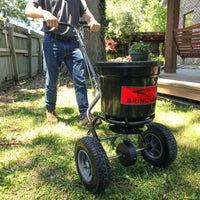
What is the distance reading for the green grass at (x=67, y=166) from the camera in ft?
5.12

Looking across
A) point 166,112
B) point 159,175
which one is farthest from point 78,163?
point 166,112

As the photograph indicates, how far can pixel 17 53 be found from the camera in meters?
6.24

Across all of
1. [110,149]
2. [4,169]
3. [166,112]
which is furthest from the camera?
[166,112]

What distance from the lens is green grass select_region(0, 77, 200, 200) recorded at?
1.56 metres

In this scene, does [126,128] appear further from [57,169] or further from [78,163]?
[57,169]

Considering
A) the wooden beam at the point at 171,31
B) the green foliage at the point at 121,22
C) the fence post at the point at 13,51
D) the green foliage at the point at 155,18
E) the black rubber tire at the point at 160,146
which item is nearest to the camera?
the black rubber tire at the point at 160,146

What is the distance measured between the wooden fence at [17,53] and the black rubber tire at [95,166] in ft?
14.5

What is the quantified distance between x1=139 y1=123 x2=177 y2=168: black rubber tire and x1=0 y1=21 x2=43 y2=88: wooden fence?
14.9ft

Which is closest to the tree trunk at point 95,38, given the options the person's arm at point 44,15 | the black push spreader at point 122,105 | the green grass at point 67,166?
the green grass at point 67,166

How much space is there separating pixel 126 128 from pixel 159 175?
56 centimetres

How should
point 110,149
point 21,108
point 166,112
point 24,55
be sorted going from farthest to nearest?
point 24,55, point 21,108, point 166,112, point 110,149

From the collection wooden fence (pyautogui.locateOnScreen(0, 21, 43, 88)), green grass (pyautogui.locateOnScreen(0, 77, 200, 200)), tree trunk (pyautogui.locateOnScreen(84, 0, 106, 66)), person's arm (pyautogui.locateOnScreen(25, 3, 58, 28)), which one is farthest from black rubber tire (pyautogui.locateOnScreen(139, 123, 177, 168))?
wooden fence (pyautogui.locateOnScreen(0, 21, 43, 88))

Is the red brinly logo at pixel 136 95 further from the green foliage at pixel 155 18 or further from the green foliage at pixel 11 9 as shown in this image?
the green foliage at pixel 11 9

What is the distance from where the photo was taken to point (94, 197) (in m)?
1.51
